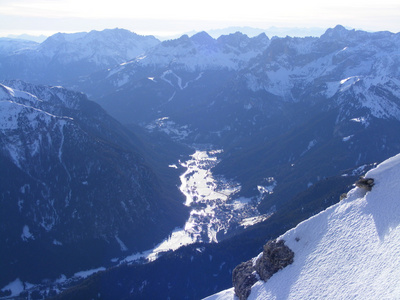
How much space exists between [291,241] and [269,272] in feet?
28.2

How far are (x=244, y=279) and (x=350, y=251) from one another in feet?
95.0

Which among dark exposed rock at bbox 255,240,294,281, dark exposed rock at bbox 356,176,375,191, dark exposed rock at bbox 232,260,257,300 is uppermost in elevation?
dark exposed rock at bbox 356,176,375,191

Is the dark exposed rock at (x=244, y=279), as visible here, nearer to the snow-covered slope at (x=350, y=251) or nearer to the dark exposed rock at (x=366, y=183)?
the snow-covered slope at (x=350, y=251)

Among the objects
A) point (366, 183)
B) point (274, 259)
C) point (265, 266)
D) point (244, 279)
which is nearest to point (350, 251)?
point (366, 183)

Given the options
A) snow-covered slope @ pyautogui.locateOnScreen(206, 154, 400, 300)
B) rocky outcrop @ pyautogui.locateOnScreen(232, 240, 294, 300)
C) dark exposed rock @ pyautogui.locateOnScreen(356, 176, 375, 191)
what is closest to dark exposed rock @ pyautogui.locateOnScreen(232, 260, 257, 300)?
rocky outcrop @ pyautogui.locateOnScreen(232, 240, 294, 300)

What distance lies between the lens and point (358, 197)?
98000mm

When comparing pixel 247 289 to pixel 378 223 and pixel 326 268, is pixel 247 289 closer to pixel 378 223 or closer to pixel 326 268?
pixel 326 268

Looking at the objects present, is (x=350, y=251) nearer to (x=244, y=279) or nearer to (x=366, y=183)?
(x=366, y=183)

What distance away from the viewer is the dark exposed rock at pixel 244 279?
10430cm

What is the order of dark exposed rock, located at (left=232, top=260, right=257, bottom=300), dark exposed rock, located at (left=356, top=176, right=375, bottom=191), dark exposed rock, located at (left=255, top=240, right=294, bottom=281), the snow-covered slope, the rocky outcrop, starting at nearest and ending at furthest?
the snow-covered slope, dark exposed rock, located at (left=356, top=176, right=375, bottom=191), dark exposed rock, located at (left=255, top=240, right=294, bottom=281), the rocky outcrop, dark exposed rock, located at (left=232, top=260, right=257, bottom=300)

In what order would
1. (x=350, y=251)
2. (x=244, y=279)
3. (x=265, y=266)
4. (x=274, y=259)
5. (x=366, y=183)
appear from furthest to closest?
(x=244, y=279)
(x=265, y=266)
(x=274, y=259)
(x=366, y=183)
(x=350, y=251)

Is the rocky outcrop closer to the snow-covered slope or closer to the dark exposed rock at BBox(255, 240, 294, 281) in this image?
the dark exposed rock at BBox(255, 240, 294, 281)

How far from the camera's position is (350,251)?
88062mm

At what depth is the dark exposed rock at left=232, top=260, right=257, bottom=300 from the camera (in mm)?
104300
